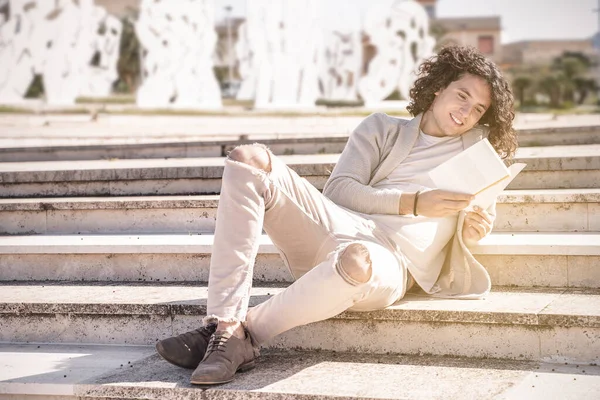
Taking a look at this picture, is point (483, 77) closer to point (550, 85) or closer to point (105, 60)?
point (105, 60)

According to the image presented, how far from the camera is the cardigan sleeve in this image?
334cm

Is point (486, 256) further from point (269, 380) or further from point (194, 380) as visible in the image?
point (194, 380)

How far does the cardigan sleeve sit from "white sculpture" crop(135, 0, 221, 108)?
20.7 m

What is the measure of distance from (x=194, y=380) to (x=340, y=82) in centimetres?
3574

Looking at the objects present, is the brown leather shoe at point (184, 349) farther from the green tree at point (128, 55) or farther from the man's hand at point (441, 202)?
the green tree at point (128, 55)

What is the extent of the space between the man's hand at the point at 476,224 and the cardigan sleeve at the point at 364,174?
0.30m

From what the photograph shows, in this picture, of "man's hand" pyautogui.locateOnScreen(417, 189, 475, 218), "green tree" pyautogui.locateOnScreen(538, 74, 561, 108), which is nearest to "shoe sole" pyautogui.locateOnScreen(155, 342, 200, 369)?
"man's hand" pyautogui.locateOnScreen(417, 189, 475, 218)

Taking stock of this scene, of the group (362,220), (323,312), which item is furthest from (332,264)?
(362,220)

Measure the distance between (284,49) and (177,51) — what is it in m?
3.10

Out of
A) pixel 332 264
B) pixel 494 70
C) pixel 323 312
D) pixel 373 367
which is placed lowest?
pixel 373 367

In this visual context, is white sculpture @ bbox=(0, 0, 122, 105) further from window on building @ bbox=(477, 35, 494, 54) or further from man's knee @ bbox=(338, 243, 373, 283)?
window on building @ bbox=(477, 35, 494, 54)

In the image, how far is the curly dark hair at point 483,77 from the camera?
3.39 metres

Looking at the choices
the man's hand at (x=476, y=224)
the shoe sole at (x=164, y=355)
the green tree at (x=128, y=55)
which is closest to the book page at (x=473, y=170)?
the man's hand at (x=476, y=224)

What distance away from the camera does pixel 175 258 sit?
3.99 metres
